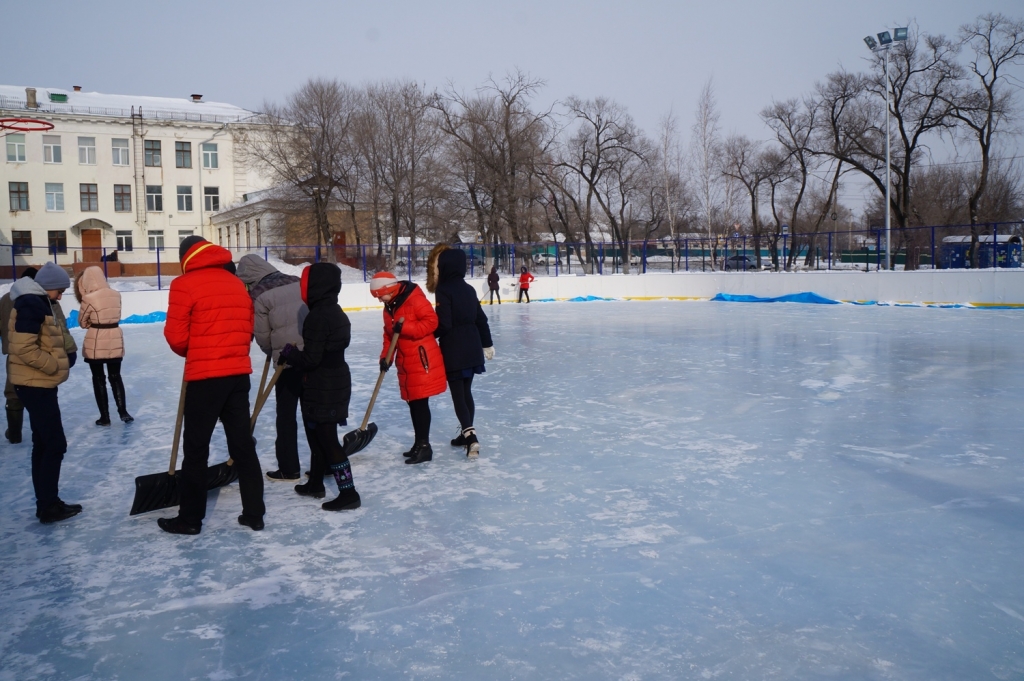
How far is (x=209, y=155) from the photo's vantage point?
49.2 metres

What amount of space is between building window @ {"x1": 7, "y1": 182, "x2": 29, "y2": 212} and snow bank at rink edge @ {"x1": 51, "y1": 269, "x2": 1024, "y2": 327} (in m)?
30.3

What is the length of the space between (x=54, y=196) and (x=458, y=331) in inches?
1916

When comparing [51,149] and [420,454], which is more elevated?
[51,149]

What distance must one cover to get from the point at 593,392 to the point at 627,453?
273 cm

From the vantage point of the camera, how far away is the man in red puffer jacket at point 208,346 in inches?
157

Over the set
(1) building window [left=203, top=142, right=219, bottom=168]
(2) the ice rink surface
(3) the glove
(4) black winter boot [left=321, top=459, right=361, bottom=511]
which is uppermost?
(1) building window [left=203, top=142, right=219, bottom=168]

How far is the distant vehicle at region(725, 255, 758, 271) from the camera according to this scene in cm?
2728

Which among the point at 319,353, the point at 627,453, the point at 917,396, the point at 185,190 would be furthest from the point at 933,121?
the point at 185,190

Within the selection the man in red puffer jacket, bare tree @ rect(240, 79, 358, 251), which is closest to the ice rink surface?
the man in red puffer jacket

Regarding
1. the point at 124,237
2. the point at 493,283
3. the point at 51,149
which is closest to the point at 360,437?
the point at 493,283

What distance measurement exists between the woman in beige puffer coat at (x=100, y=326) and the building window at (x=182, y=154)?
149 ft

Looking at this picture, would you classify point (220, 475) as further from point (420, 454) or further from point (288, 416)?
point (420, 454)

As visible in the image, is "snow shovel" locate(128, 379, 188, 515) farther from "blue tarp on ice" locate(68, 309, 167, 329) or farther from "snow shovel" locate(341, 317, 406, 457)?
"blue tarp on ice" locate(68, 309, 167, 329)

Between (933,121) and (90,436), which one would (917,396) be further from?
(933,121)
